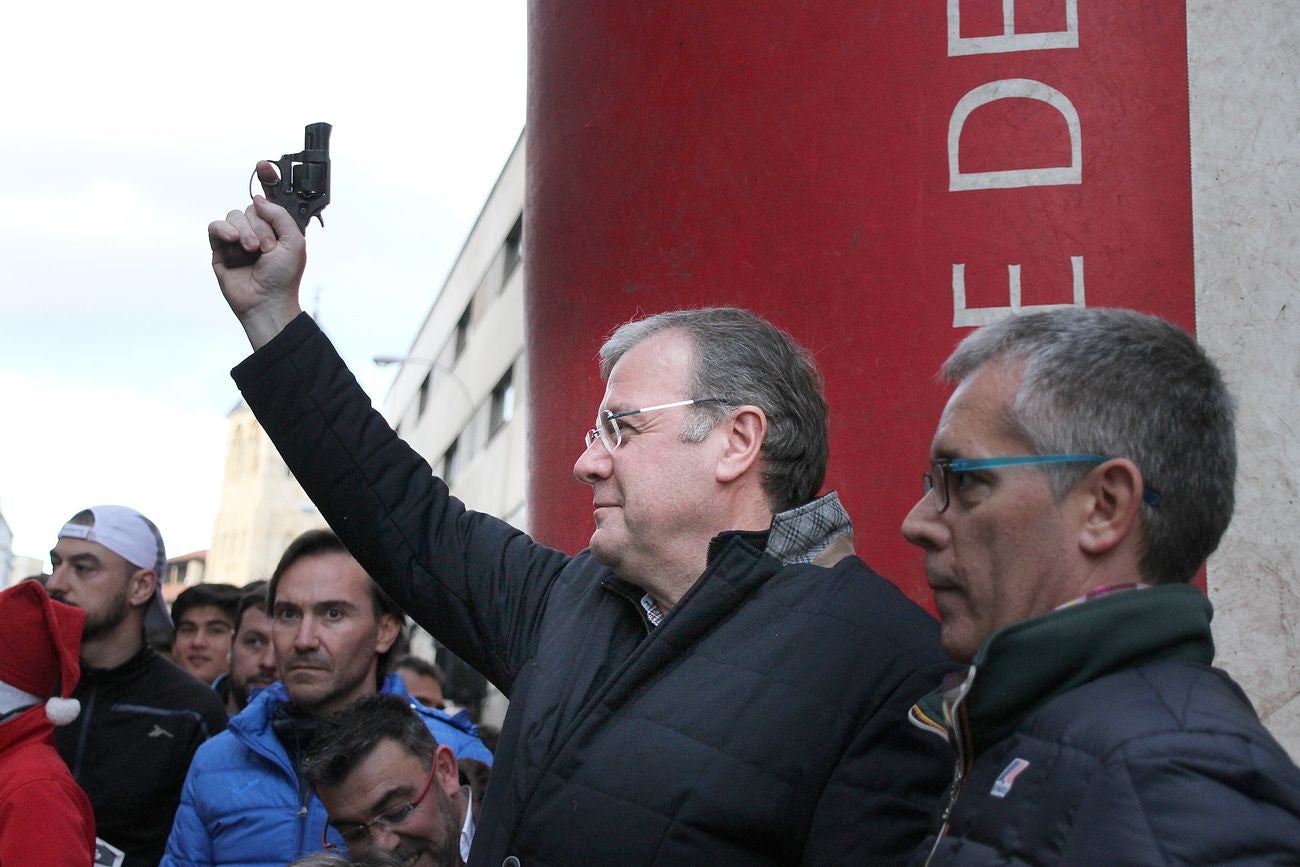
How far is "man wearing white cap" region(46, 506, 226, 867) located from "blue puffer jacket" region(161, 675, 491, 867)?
0.53 m

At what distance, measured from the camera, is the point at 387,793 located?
121 inches

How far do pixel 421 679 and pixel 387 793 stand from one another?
345 centimetres

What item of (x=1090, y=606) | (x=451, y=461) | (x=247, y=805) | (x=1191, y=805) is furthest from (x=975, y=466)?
(x=451, y=461)

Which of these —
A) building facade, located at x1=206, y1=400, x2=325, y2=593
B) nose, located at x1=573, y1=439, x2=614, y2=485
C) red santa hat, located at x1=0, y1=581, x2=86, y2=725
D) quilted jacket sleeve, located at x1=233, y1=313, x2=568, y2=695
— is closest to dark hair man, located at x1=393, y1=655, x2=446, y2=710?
red santa hat, located at x1=0, y1=581, x2=86, y2=725

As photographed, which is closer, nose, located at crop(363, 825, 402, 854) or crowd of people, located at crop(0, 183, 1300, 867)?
crowd of people, located at crop(0, 183, 1300, 867)

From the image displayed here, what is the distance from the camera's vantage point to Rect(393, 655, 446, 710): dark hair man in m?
6.41

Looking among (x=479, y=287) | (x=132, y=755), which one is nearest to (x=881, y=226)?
(x=132, y=755)

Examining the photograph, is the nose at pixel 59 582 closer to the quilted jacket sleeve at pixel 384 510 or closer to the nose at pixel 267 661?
the nose at pixel 267 661

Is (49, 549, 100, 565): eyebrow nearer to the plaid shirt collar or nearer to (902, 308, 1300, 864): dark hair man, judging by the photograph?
the plaid shirt collar

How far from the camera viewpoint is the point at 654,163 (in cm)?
334

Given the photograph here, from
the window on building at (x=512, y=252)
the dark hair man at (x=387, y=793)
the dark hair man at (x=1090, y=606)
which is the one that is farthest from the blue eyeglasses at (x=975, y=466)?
the window on building at (x=512, y=252)

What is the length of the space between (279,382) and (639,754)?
2.91ft

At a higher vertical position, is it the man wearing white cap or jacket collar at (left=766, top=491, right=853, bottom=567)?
jacket collar at (left=766, top=491, right=853, bottom=567)

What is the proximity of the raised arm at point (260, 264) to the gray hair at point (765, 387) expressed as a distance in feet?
1.82
